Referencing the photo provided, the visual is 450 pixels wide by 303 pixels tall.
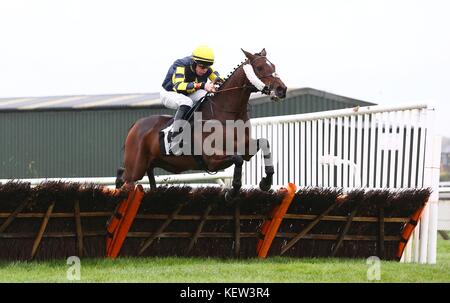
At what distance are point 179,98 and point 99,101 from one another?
15030 millimetres

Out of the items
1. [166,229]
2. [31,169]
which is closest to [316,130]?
[166,229]

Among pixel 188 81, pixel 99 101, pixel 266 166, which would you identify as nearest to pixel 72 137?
pixel 99 101

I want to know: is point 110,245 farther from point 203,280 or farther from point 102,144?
point 102,144

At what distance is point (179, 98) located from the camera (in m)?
9.77

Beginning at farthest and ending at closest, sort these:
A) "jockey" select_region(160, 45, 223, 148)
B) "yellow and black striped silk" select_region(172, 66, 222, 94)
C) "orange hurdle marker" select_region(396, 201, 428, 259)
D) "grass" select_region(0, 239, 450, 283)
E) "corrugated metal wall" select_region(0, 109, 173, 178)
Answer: "corrugated metal wall" select_region(0, 109, 173, 178) < "orange hurdle marker" select_region(396, 201, 428, 259) < "yellow and black striped silk" select_region(172, 66, 222, 94) < "jockey" select_region(160, 45, 223, 148) < "grass" select_region(0, 239, 450, 283)

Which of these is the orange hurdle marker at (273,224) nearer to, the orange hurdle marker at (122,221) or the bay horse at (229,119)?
the bay horse at (229,119)

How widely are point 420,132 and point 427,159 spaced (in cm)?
32

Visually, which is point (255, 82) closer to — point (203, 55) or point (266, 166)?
point (203, 55)

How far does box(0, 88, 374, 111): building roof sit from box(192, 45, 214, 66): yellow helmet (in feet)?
38.8

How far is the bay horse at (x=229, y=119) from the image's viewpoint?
912 centimetres

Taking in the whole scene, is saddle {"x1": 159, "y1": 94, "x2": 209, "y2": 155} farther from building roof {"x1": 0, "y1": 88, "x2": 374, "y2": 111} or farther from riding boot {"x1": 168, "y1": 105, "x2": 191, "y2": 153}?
building roof {"x1": 0, "y1": 88, "x2": 374, "y2": 111}

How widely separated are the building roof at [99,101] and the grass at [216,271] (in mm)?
12509

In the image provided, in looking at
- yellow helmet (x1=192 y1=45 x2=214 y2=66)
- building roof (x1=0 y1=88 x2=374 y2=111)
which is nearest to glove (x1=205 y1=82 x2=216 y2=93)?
yellow helmet (x1=192 y1=45 x2=214 y2=66)

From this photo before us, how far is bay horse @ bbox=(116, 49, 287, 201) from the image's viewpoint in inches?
359
